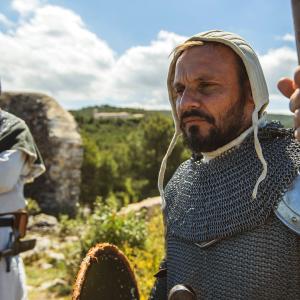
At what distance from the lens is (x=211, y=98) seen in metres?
1.65

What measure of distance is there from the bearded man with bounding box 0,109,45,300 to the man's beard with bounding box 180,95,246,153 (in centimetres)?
158

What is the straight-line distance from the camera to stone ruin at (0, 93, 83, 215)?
10164 millimetres

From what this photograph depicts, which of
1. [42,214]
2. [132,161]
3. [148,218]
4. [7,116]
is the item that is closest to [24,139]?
[7,116]

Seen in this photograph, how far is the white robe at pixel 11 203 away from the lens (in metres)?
2.87

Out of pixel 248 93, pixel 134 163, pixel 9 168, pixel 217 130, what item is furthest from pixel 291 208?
pixel 134 163

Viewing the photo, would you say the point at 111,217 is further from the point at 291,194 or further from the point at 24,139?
the point at 291,194

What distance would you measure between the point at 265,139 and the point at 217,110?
0.24 m

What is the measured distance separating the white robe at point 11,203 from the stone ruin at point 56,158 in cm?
711

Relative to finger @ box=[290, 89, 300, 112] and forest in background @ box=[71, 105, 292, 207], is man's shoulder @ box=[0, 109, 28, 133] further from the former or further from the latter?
forest in background @ box=[71, 105, 292, 207]

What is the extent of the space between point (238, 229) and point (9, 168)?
69.7 inches

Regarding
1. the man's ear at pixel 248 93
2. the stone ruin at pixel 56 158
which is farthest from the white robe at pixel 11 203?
the stone ruin at pixel 56 158

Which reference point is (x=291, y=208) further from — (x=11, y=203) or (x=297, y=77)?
(x=11, y=203)

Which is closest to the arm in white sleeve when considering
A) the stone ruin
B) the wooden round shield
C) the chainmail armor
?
the wooden round shield

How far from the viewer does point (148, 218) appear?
7168 millimetres
